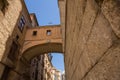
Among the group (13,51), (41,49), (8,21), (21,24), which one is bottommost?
(13,51)

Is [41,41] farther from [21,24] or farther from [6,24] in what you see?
[6,24]

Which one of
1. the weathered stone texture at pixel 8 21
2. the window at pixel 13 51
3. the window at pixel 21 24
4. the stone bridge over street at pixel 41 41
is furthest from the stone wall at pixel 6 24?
the stone bridge over street at pixel 41 41

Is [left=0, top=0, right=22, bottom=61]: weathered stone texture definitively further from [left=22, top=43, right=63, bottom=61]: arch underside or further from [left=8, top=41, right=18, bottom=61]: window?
[left=22, top=43, right=63, bottom=61]: arch underside

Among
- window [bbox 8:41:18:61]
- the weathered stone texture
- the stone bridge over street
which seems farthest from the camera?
the stone bridge over street

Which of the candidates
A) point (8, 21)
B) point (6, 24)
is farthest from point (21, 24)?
point (6, 24)

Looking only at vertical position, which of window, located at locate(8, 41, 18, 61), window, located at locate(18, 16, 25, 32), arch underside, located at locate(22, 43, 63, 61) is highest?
window, located at locate(18, 16, 25, 32)

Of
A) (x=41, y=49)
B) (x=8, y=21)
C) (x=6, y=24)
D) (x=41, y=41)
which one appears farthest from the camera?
(x=41, y=49)

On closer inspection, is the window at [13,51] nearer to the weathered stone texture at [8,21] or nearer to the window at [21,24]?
the weathered stone texture at [8,21]

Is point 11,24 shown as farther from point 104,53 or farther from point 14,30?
point 104,53

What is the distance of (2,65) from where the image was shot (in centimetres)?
839

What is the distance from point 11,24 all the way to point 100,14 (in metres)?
9.43

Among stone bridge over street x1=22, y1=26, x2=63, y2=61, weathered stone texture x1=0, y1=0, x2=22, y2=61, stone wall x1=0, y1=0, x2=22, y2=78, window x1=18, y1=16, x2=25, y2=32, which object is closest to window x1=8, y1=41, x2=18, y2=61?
stone bridge over street x1=22, y1=26, x2=63, y2=61

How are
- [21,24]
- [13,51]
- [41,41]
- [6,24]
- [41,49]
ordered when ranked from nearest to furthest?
[6,24] → [13,51] → [21,24] → [41,41] → [41,49]

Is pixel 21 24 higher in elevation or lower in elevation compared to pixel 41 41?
higher
